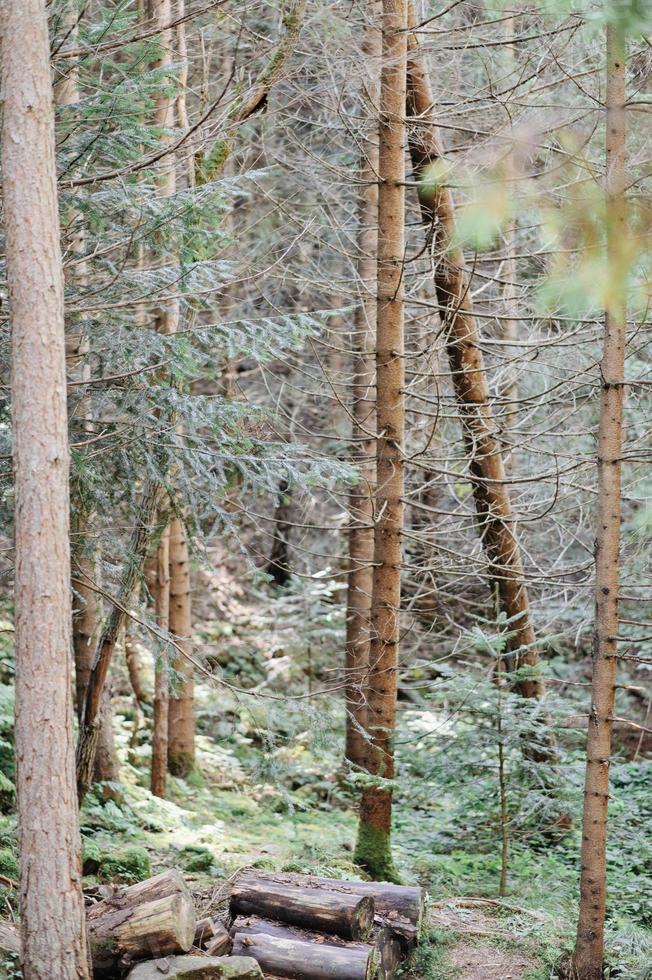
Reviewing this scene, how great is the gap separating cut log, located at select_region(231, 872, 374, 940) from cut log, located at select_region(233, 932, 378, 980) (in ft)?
0.44

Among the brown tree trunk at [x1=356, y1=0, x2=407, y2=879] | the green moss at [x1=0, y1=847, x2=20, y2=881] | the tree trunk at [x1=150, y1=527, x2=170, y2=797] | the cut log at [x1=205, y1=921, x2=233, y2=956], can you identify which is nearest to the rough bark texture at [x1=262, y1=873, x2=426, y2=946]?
the cut log at [x1=205, y1=921, x2=233, y2=956]

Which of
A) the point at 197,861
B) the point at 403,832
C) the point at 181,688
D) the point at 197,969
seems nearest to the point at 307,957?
the point at 197,969

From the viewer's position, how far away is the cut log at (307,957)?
5312mm

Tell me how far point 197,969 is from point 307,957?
0.82m

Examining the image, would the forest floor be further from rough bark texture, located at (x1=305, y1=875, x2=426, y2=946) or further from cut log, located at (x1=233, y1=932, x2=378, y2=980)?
cut log, located at (x1=233, y1=932, x2=378, y2=980)

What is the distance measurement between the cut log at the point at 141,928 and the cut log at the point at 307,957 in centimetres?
46

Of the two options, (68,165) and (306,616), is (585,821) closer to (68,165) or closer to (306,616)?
(68,165)

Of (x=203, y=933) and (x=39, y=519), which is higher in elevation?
(x=39, y=519)

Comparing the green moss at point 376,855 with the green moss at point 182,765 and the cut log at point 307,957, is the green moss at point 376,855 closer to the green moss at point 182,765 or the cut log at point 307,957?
the cut log at point 307,957

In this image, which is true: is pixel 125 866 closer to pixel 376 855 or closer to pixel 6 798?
pixel 6 798

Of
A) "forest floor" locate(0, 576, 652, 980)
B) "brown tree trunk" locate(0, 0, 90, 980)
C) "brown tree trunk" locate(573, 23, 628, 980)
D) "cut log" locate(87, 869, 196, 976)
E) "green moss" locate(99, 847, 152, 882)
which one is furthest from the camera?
"green moss" locate(99, 847, 152, 882)

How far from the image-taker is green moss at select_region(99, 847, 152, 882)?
21.5 feet

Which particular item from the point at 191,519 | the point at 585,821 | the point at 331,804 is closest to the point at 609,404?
the point at 585,821

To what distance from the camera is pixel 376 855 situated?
7.48 meters
